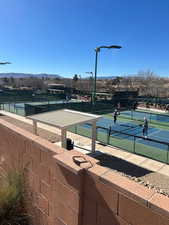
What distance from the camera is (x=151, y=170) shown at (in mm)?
10188

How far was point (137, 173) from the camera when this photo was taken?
983cm

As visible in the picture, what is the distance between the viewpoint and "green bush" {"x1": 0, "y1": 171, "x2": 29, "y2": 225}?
2.90 meters

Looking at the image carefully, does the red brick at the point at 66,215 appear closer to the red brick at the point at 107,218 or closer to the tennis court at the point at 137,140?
the red brick at the point at 107,218

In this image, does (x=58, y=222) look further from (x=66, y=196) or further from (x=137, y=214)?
(x=137, y=214)

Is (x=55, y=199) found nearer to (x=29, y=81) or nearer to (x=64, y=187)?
(x=64, y=187)

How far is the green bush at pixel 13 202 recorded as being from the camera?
2903 millimetres

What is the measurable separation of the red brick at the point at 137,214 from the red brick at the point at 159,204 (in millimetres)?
47

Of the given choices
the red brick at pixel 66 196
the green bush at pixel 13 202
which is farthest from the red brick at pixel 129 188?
the green bush at pixel 13 202

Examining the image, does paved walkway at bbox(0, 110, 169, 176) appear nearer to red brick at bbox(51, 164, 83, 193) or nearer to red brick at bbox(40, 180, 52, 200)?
red brick at bbox(40, 180, 52, 200)

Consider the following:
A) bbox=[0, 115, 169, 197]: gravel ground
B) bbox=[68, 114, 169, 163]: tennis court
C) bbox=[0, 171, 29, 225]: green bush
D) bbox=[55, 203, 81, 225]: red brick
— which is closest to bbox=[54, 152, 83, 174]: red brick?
bbox=[55, 203, 81, 225]: red brick

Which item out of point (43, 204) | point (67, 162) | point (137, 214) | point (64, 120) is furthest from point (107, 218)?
point (64, 120)

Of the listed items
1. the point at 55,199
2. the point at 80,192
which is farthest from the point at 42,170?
the point at 80,192

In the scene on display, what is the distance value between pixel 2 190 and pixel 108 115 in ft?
84.2

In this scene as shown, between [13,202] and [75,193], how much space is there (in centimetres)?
129
